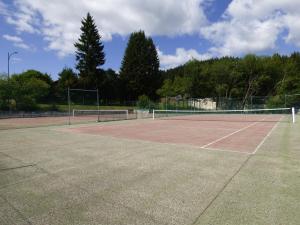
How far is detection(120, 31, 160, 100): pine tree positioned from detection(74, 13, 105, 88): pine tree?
8128mm

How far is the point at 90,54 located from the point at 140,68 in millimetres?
12373

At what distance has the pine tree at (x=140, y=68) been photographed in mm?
62750

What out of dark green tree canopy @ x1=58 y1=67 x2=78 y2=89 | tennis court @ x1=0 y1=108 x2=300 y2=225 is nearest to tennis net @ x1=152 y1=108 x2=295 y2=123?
tennis court @ x1=0 y1=108 x2=300 y2=225

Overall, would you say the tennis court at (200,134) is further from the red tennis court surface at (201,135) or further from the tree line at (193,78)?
the tree line at (193,78)

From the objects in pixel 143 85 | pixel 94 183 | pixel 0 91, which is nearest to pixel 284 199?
pixel 94 183

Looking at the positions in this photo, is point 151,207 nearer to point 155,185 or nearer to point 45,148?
point 155,185

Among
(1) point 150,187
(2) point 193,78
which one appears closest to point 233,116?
(2) point 193,78

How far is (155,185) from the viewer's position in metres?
5.11

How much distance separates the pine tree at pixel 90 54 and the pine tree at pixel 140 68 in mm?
8128

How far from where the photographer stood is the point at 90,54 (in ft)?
186

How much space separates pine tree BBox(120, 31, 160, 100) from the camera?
62.8 meters

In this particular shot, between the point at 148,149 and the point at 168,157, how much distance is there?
144 centimetres

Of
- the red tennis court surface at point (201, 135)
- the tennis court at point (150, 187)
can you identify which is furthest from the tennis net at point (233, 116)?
the tennis court at point (150, 187)

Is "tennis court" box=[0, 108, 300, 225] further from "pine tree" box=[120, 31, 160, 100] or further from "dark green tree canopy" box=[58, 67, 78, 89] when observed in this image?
"pine tree" box=[120, 31, 160, 100]
